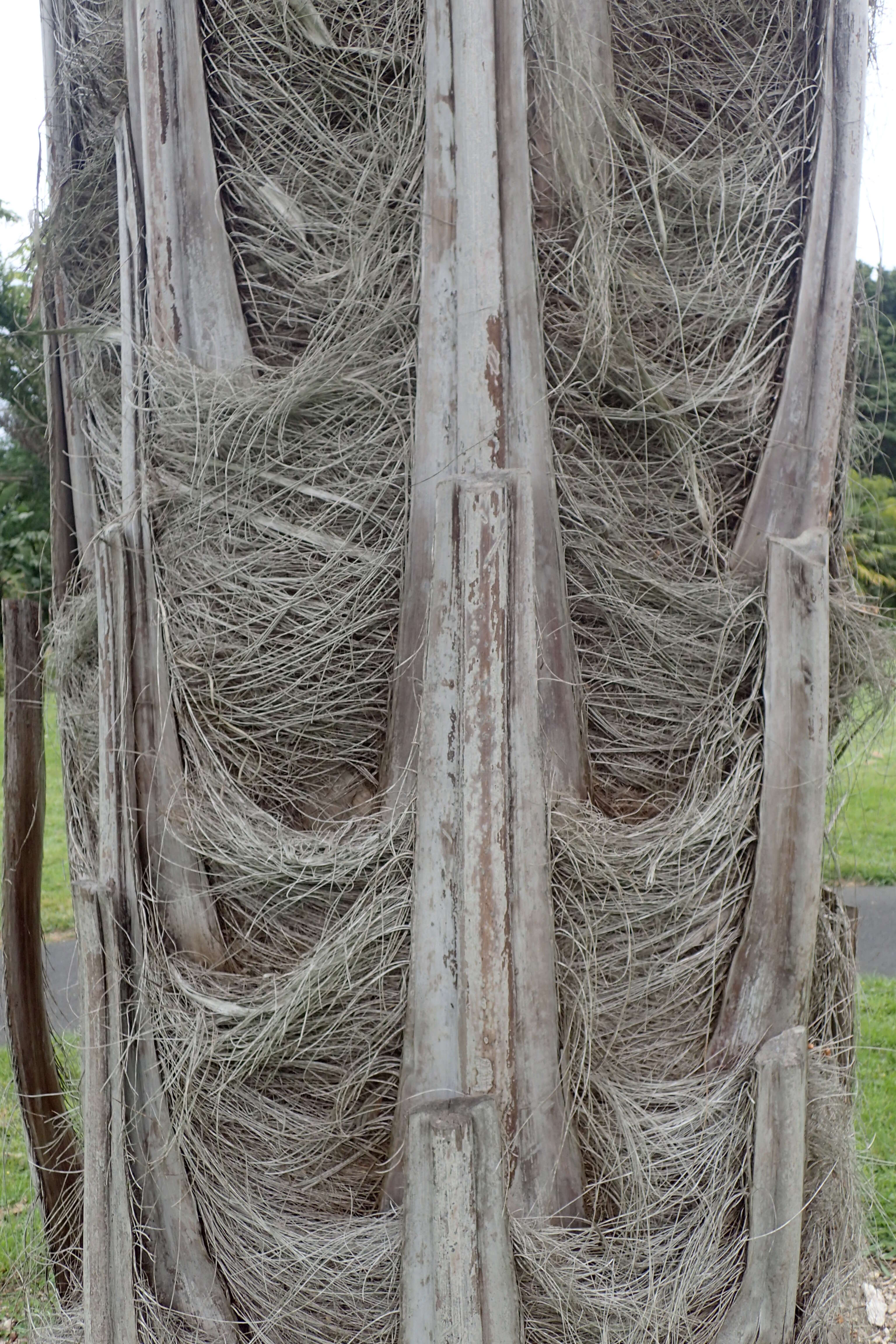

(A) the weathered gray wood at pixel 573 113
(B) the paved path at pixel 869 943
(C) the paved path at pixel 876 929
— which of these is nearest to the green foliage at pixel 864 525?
(A) the weathered gray wood at pixel 573 113

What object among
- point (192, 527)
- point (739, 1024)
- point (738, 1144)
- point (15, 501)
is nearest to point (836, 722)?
point (739, 1024)

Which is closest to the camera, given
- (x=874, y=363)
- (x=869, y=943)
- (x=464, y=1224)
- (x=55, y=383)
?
(x=464, y=1224)

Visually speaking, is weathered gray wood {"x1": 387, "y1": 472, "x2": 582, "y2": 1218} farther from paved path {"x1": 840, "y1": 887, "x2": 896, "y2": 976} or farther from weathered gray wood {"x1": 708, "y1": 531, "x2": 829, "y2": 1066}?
paved path {"x1": 840, "y1": 887, "x2": 896, "y2": 976}

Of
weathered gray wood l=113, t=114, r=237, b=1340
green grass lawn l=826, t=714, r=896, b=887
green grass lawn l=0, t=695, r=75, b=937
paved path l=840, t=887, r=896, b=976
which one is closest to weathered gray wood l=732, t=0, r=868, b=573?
weathered gray wood l=113, t=114, r=237, b=1340

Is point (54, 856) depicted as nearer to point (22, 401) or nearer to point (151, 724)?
point (22, 401)

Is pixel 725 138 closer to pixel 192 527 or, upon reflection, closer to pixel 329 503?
pixel 329 503

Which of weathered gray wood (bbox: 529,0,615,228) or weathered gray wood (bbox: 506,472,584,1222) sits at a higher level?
weathered gray wood (bbox: 529,0,615,228)

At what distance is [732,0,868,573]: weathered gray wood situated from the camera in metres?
2.19

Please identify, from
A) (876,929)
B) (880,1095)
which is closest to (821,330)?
(880,1095)

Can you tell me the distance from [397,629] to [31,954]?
1368 millimetres

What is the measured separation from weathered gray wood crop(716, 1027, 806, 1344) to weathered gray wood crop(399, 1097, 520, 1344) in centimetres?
47

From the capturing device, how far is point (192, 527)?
2188 millimetres

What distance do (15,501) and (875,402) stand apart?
4.93 m

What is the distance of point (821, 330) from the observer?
221cm
